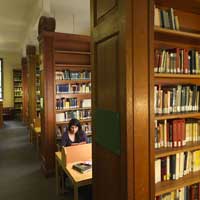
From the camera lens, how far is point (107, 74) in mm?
1749

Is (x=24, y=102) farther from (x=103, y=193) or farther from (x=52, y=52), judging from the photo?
(x=103, y=193)

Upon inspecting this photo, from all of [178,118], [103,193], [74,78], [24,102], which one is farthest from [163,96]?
[24,102]

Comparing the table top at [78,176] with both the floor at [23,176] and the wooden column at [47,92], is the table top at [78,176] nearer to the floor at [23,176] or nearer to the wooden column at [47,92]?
the floor at [23,176]

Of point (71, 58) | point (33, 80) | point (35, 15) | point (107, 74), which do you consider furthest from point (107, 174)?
point (33, 80)

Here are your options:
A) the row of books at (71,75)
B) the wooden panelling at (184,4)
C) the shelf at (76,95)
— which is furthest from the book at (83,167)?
the row of books at (71,75)

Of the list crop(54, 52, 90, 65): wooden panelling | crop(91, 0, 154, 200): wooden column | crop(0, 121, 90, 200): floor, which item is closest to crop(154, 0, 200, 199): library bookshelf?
Answer: crop(91, 0, 154, 200): wooden column

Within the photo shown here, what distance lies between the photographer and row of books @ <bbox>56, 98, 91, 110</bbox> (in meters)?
4.50

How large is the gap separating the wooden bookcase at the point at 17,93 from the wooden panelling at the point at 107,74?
10000 millimetres

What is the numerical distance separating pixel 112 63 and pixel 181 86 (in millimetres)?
878

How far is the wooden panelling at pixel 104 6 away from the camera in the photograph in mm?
1637

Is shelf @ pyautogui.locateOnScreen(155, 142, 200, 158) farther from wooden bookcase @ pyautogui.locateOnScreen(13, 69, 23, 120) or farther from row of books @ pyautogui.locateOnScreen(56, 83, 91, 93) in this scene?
wooden bookcase @ pyautogui.locateOnScreen(13, 69, 23, 120)

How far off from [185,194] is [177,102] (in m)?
0.87

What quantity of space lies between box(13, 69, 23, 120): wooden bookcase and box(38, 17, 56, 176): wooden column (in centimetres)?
752

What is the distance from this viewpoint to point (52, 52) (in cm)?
402
